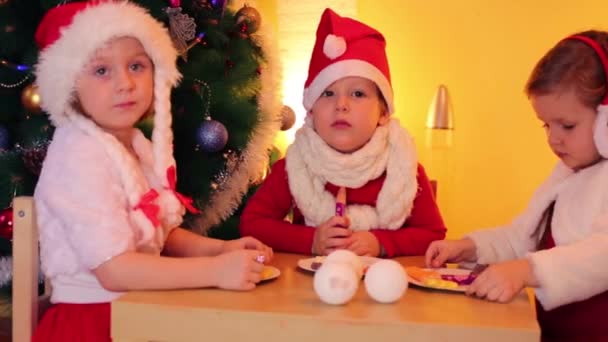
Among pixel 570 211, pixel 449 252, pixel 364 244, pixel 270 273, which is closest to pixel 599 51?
pixel 570 211

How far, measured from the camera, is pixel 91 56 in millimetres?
1230

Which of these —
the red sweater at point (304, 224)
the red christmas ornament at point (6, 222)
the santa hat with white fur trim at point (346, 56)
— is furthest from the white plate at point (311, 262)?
the red christmas ornament at point (6, 222)

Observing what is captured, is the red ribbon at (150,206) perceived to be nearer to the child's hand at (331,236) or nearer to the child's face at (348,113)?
the child's hand at (331,236)

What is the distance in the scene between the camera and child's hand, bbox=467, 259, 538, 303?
→ 3.18 feet

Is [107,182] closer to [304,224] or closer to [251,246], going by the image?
[251,246]

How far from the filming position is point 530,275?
105 centimetres

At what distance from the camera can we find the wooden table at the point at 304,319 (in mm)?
832

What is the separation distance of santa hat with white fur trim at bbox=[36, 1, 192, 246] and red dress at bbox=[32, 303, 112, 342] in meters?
0.16

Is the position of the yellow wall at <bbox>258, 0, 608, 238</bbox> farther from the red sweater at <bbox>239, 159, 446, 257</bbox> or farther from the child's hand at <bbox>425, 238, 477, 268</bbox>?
the child's hand at <bbox>425, 238, 477, 268</bbox>

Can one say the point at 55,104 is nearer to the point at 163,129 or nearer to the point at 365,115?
the point at 163,129

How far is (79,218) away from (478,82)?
2.14 meters

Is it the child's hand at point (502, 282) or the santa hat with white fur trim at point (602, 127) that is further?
the santa hat with white fur trim at point (602, 127)

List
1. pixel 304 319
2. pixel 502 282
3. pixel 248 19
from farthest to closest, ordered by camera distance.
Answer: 1. pixel 248 19
2. pixel 502 282
3. pixel 304 319

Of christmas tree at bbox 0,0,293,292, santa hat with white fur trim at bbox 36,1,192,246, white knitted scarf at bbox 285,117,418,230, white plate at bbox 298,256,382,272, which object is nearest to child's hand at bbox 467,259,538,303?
white plate at bbox 298,256,382,272
